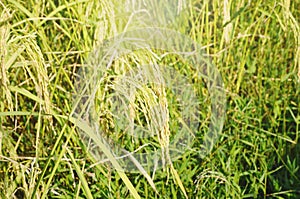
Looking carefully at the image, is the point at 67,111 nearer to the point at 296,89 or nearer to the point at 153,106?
the point at 153,106

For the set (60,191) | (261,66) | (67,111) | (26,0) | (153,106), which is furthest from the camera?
(261,66)

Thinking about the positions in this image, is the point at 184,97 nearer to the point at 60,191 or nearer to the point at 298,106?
the point at 298,106

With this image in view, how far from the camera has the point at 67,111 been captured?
5.06ft

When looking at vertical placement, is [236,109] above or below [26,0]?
below

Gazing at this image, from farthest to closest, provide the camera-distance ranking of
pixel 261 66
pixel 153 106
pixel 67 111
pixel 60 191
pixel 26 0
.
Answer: pixel 261 66
pixel 26 0
pixel 67 111
pixel 60 191
pixel 153 106

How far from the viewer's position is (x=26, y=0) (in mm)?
1654

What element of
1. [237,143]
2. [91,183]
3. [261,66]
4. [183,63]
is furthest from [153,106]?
[261,66]

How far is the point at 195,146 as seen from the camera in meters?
1.60

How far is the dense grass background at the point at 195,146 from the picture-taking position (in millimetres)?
1304

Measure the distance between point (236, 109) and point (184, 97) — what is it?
16cm

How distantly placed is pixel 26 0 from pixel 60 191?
1.83 feet

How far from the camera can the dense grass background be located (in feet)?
4.28

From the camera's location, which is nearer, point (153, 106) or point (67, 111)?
point (153, 106)

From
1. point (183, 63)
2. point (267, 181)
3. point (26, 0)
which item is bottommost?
point (267, 181)
